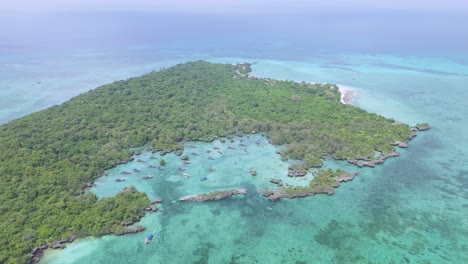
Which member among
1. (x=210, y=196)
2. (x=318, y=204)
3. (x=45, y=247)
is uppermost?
(x=210, y=196)

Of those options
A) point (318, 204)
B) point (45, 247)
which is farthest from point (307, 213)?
point (45, 247)

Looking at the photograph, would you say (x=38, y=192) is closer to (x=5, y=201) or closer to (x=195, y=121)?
(x=5, y=201)

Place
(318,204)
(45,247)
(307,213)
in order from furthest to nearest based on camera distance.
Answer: (318,204) < (307,213) < (45,247)

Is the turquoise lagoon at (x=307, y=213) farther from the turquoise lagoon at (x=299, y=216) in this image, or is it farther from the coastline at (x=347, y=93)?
the coastline at (x=347, y=93)

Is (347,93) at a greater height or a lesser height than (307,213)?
greater

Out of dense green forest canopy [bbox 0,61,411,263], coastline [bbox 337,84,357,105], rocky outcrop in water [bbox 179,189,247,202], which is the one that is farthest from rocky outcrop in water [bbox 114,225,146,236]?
coastline [bbox 337,84,357,105]

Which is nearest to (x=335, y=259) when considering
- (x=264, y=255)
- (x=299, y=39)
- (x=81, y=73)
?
(x=264, y=255)

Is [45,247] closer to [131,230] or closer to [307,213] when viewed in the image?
[131,230]
